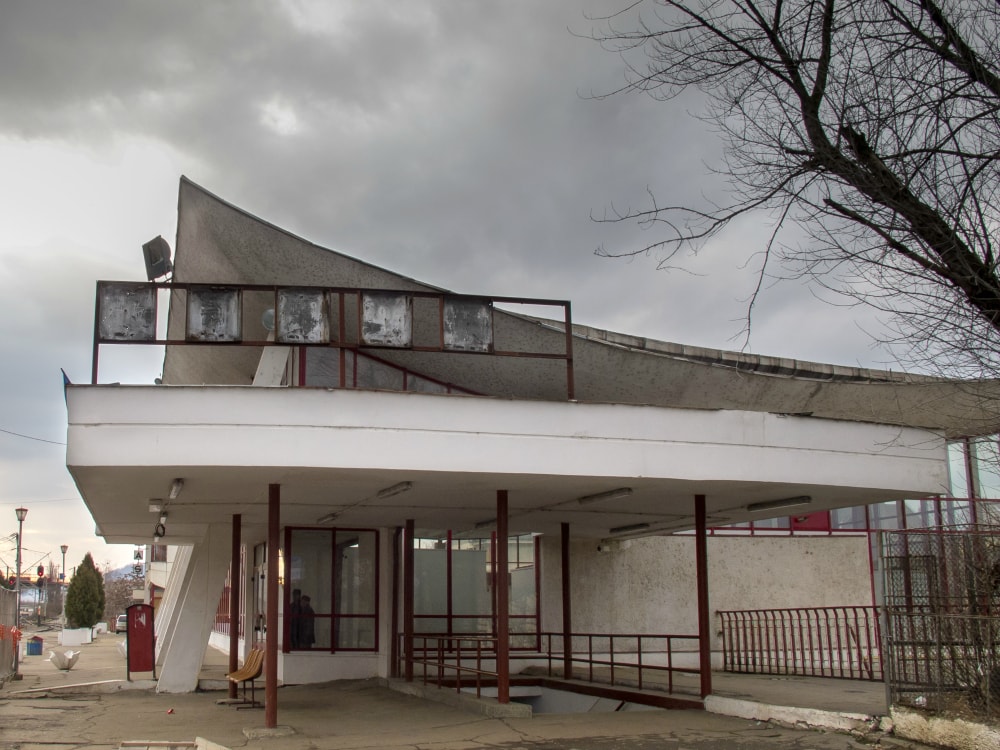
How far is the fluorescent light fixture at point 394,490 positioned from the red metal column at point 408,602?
3.57 m

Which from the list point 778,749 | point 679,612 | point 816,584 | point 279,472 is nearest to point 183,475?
point 279,472

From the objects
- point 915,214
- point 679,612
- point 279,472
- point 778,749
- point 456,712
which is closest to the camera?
point 915,214

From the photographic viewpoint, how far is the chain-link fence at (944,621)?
9461 mm

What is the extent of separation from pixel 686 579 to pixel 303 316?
11711mm

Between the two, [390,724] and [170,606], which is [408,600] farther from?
[170,606]

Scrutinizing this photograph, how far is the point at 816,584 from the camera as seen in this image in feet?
68.9

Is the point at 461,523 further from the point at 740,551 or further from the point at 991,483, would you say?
the point at 991,483

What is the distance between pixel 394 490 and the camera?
12297mm

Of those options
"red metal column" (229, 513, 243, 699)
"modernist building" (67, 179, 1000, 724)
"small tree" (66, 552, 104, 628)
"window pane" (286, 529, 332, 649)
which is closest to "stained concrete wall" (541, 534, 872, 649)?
"modernist building" (67, 179, 1000, 724)

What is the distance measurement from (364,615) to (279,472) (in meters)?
8.21

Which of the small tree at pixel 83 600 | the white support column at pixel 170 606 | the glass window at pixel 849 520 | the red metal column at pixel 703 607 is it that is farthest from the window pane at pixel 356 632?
the small tree at pixel 83 600

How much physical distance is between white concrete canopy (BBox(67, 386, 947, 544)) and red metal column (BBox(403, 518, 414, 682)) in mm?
2939

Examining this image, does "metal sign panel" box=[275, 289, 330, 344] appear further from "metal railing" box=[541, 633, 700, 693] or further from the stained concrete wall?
the stained concrete wall

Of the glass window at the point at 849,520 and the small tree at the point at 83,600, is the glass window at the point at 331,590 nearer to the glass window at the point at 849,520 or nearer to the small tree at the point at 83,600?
the glass window at the point at 849,520
